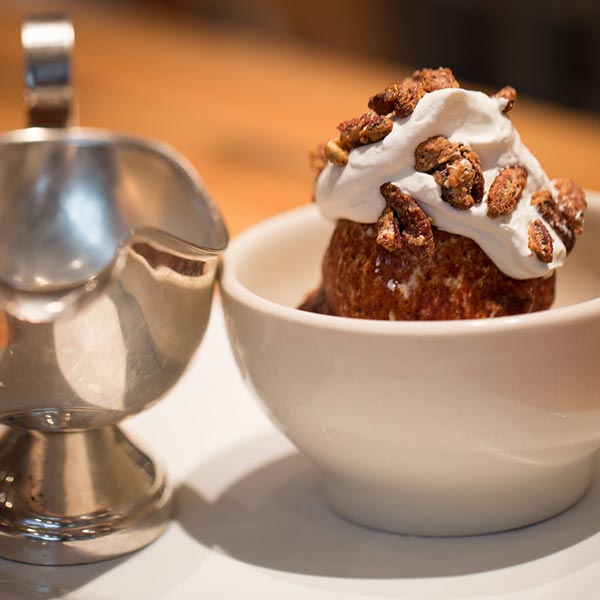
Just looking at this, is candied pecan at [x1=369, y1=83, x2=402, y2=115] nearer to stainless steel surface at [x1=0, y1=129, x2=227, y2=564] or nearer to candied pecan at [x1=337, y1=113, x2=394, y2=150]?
candied pecan at [x1=337, y1=113, x2=394, y2=150]

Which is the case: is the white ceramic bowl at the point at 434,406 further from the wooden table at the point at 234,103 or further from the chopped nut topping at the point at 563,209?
the wooden table at the point at 234,103

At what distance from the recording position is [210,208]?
85 centimetres

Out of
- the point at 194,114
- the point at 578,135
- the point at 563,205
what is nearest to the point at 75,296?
the point at 563,205

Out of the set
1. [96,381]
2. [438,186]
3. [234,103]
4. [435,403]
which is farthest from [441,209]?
[234,103]

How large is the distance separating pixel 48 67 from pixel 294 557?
0.56 meters

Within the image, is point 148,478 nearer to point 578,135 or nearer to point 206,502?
Result: point 206,502

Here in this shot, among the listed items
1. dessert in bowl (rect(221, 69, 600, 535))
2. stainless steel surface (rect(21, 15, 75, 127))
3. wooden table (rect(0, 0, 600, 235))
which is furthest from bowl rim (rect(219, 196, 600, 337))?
wooden table (rect(0, 0, 600, 235))

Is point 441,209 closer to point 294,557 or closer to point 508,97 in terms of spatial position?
point 508,97

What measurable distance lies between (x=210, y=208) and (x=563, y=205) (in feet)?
0.88

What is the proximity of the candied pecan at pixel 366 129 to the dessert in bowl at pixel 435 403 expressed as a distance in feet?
0.10

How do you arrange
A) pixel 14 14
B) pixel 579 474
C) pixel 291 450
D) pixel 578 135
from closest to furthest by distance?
pixel 579 474 < pixel 291 450 < pixel 578 135 < pixel 14 14

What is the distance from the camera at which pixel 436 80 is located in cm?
72

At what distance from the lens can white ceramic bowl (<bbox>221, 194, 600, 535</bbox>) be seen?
633 millimetres

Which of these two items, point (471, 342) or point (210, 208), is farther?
point (210, 208)
